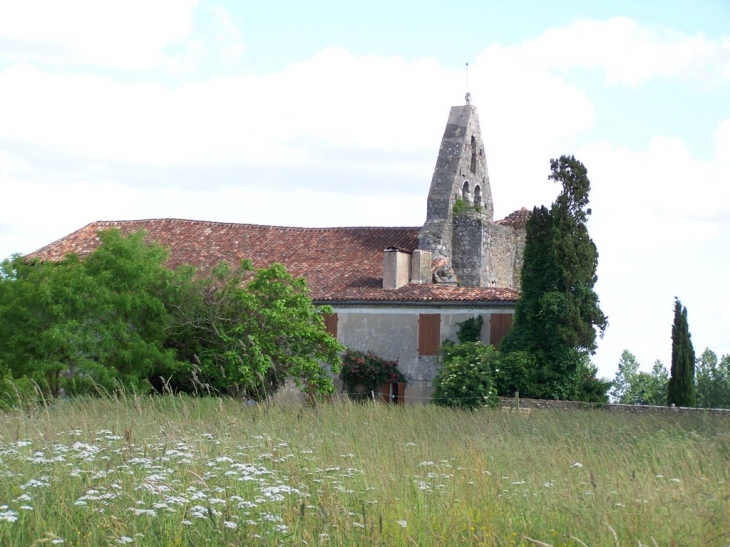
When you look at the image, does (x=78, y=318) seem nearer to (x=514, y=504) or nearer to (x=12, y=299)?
(x=12, y=299)

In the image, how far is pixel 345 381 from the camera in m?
28.0

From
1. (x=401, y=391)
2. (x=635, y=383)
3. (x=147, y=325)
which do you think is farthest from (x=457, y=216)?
(x=635, y=383)

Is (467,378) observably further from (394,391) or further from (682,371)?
(682,371)

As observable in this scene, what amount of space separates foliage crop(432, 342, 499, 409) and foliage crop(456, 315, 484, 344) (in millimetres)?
823

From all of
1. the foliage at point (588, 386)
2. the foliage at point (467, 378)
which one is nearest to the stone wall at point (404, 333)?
the foliage at point (467, 378)

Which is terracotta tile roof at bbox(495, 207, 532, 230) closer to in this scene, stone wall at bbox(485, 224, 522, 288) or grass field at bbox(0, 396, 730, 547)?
stone wall at bbox(485, 224, 522, 288)

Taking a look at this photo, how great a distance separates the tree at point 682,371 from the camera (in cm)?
2856

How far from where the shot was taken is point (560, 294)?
2541 cm

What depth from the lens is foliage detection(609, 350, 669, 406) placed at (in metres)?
53.3

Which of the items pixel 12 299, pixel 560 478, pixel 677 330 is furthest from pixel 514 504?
pixel 677 330

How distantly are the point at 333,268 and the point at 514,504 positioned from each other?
923 inches

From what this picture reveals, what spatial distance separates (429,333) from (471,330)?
1333 millimetres

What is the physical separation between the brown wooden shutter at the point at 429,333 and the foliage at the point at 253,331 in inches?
146

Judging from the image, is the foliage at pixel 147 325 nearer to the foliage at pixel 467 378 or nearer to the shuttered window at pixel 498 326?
the foliage at pixel 467 378
